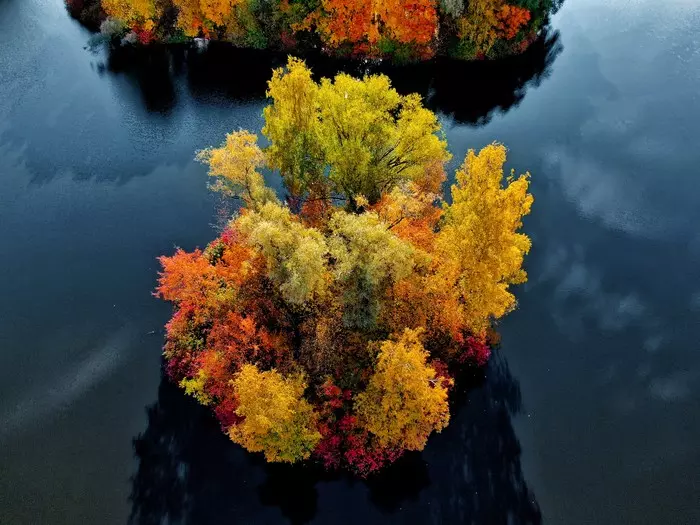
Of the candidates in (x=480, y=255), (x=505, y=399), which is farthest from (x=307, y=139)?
(x=505, y=399)

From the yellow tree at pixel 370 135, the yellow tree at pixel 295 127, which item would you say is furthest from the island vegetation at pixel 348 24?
the yellow tree at pixel 295 127

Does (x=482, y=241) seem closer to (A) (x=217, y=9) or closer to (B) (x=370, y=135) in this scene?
(B) (x=370, y=135)

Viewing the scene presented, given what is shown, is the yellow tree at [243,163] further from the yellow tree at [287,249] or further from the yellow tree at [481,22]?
the yellow tree at [481,22]

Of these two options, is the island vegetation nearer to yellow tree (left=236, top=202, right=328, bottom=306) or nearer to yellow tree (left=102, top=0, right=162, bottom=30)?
yellow tree (left=102, top=0, right=162, bottom=30)

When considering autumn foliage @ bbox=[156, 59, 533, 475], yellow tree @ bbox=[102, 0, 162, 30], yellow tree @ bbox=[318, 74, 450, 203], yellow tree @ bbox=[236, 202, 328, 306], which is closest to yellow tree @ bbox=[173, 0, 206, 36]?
yellow tree @ bbox=[102, 0, 162, 30]

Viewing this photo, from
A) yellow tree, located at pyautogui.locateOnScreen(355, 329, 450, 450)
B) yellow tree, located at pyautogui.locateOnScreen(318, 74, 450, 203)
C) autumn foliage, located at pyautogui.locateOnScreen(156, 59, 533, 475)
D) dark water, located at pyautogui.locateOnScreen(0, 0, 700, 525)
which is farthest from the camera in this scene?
yellow tree, located at pyautogui.locateOnScreen(318, 74, 450, 203)

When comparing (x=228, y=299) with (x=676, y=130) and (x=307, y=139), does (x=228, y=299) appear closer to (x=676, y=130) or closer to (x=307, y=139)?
(x=307, y=139)
